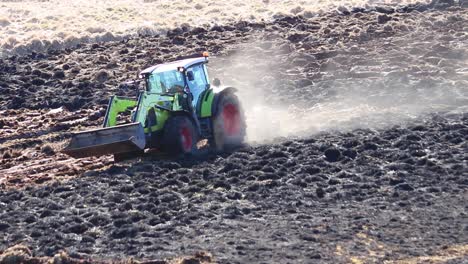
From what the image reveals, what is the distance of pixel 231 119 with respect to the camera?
776 inches

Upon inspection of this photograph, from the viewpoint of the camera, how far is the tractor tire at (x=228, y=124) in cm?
1912

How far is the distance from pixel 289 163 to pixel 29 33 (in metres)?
25.2

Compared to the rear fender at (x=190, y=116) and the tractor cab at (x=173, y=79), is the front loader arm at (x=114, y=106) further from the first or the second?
the rear fender at (x=190, y=116)

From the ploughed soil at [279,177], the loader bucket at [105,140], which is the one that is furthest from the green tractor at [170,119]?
the ploughed soil at [279,177]

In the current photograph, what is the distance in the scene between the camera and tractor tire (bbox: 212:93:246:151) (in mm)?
19125

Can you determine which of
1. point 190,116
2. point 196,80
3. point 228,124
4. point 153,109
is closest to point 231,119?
point 228,124

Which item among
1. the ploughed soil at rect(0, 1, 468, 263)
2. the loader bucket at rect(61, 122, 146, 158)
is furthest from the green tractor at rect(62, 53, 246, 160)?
the ploughed soil at rect(0, 1, 468, 263)

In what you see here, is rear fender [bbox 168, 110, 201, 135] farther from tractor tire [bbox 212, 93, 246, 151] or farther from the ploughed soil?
the ploughed soil

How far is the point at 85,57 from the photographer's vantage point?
107ft

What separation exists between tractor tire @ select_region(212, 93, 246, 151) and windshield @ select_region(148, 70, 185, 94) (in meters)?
0.97

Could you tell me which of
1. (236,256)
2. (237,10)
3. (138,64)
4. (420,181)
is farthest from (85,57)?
(236,256)

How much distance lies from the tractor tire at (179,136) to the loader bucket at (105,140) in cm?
72

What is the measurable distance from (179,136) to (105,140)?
1.47m

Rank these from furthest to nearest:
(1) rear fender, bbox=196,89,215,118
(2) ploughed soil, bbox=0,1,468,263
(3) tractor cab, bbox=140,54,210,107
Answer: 1. (1) rear fender, bbox=196,89,215,118
2. (3) tractor cab, bbox=140,54,210,107
3. (2) ploughed soil, bbox=0,1,468,263
